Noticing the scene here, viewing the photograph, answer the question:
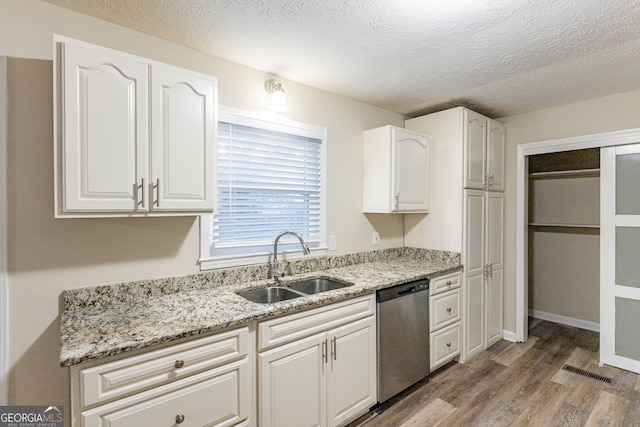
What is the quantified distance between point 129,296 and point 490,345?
3285 millimetres

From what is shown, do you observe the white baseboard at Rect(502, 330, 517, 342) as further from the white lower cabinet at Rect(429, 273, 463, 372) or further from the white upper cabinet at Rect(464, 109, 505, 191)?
the white upper cabinet at Rect(464, 109, 505, 191)

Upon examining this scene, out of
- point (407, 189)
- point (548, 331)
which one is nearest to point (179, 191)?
point (407, 189)

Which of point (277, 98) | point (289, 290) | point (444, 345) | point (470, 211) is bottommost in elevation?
point (444, 345)

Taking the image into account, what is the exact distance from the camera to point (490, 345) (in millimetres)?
3279

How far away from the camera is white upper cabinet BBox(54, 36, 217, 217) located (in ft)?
4.56

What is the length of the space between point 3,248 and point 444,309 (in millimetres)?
2896

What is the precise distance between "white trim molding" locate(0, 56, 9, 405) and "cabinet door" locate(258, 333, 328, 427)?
1.15 m

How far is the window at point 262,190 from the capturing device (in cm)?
218

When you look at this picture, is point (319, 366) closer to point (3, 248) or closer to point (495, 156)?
point (3, 248)

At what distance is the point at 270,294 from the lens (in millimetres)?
2199

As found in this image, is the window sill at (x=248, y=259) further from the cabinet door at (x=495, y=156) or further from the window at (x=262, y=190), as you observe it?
the cabinet door at (x=495, y=156)

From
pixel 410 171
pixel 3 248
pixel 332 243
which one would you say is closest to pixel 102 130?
pixel 3 248

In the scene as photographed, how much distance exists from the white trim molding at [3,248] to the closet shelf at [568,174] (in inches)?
192

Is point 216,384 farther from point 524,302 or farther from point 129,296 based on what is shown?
point 524,302
